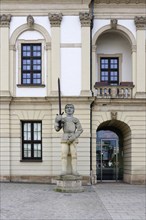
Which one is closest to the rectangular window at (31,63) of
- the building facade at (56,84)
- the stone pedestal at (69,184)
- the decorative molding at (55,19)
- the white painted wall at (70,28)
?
the building facade at (56,84)

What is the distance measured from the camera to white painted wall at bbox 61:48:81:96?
Answer: 2281cm

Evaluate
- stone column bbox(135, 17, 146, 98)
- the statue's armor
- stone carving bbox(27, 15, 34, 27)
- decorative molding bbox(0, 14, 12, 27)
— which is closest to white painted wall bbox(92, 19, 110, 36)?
stone column bbox(135, 17, 146, 98)

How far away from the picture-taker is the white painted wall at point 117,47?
24625 millimetres

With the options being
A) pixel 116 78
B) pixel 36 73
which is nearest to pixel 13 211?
pixel 36 73

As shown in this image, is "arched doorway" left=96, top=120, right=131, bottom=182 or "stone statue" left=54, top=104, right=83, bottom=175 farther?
"arched doorway" left=96, top=120, right=131, bottom=182

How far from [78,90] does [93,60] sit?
2.18 metres

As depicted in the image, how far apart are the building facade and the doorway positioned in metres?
2.79

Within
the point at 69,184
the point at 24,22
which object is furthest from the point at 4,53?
the point at 69,184

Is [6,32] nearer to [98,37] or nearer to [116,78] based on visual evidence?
[98,37]

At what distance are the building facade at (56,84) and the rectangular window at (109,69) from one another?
1378mm

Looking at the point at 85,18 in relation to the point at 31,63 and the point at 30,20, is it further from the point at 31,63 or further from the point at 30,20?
the point at 31,63

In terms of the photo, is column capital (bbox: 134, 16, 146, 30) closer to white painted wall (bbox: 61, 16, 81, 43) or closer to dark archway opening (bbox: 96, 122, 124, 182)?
white painted wall (bbox: 61, 16, 81, 43)

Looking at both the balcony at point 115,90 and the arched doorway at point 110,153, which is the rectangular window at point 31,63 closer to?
the balcony at point 115,90

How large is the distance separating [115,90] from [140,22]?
13.8 ft
